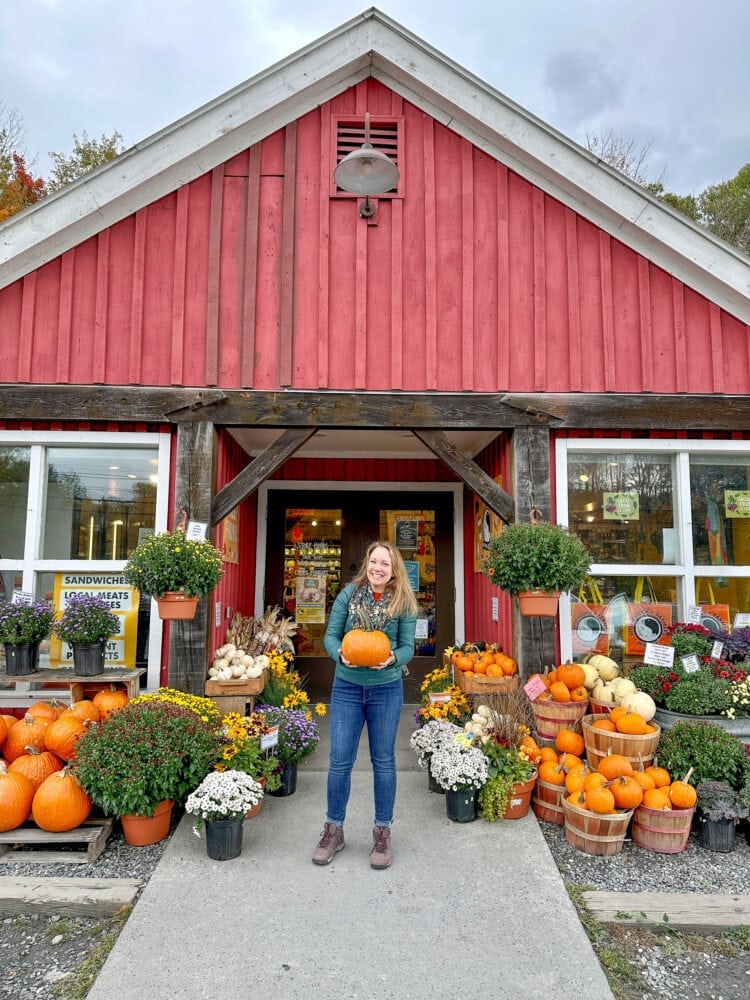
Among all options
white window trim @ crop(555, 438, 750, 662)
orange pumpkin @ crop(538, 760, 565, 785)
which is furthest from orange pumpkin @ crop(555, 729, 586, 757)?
white window trim @ crop(555, 438, 750, 662)

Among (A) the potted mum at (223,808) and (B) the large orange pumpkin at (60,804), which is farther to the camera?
(B) the large orange pumpkin at (60,804)

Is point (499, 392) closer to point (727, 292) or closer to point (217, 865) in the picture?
point (727, 292)

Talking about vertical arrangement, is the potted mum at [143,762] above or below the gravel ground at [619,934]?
above

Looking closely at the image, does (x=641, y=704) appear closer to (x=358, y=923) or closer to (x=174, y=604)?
(x=358, y=923)

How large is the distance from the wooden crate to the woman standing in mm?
1379

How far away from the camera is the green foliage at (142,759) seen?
3381 millimetres

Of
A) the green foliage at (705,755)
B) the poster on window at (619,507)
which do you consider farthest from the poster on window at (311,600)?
the green foliage at (705,755)

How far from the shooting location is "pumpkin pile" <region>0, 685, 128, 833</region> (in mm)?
3447

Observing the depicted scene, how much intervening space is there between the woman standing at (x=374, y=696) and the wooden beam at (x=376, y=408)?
175cm

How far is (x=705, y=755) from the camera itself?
380 cm

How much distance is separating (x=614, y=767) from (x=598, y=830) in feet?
1.23

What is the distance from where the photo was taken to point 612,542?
505 cm

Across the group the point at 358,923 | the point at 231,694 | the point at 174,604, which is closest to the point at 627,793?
the point at 358,923

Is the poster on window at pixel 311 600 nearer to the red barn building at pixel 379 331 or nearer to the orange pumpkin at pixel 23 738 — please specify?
the red barn building at pixel 379 331
